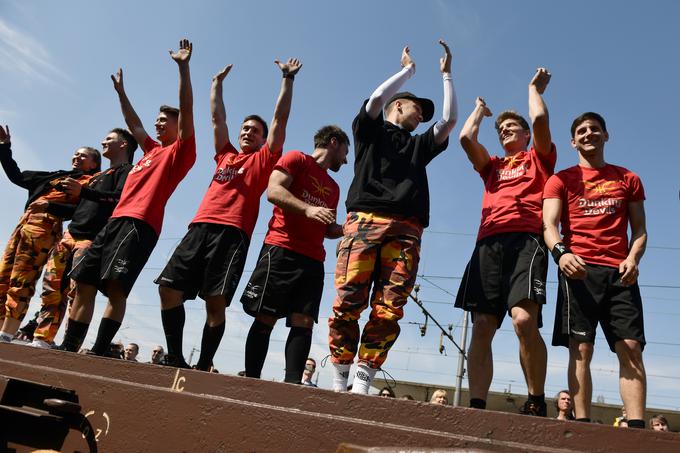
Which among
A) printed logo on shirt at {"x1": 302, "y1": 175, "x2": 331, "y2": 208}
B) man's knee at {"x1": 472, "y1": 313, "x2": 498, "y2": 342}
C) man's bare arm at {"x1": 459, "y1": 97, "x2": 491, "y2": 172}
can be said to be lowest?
man's knee at {"x1": 472, "y1": 313, "x2": 498, "y2": 342}

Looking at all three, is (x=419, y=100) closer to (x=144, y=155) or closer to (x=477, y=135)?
(x=477, y=135)

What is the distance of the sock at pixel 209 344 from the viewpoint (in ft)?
12.9

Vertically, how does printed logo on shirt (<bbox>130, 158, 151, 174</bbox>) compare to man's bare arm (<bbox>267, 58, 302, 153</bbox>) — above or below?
below

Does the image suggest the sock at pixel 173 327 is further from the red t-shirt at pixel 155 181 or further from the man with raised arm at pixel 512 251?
the man with raised arm at pixel 512 251

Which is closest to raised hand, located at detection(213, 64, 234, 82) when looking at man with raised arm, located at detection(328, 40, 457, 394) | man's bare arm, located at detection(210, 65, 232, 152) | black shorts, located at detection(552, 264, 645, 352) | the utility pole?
man's bare arm, located at detection(210, 65, 232, 152)

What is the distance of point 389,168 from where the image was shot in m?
3.70

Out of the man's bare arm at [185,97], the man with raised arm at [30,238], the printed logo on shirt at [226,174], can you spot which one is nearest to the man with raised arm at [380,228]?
the printed logo on shirt at [226,174]

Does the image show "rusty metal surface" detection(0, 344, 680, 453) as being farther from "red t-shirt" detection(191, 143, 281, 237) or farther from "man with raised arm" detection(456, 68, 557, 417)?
"red t-shirt" detection(191, 143, 281, 237)

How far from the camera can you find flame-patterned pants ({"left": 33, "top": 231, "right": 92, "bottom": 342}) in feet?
15.1

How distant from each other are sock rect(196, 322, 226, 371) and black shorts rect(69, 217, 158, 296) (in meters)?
0.69

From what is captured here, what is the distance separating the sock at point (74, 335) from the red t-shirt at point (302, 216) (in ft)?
5.14

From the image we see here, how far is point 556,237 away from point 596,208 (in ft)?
1.42

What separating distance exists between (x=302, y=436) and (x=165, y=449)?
2.44ft

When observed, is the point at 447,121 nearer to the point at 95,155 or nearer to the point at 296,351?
the point at 296,351
